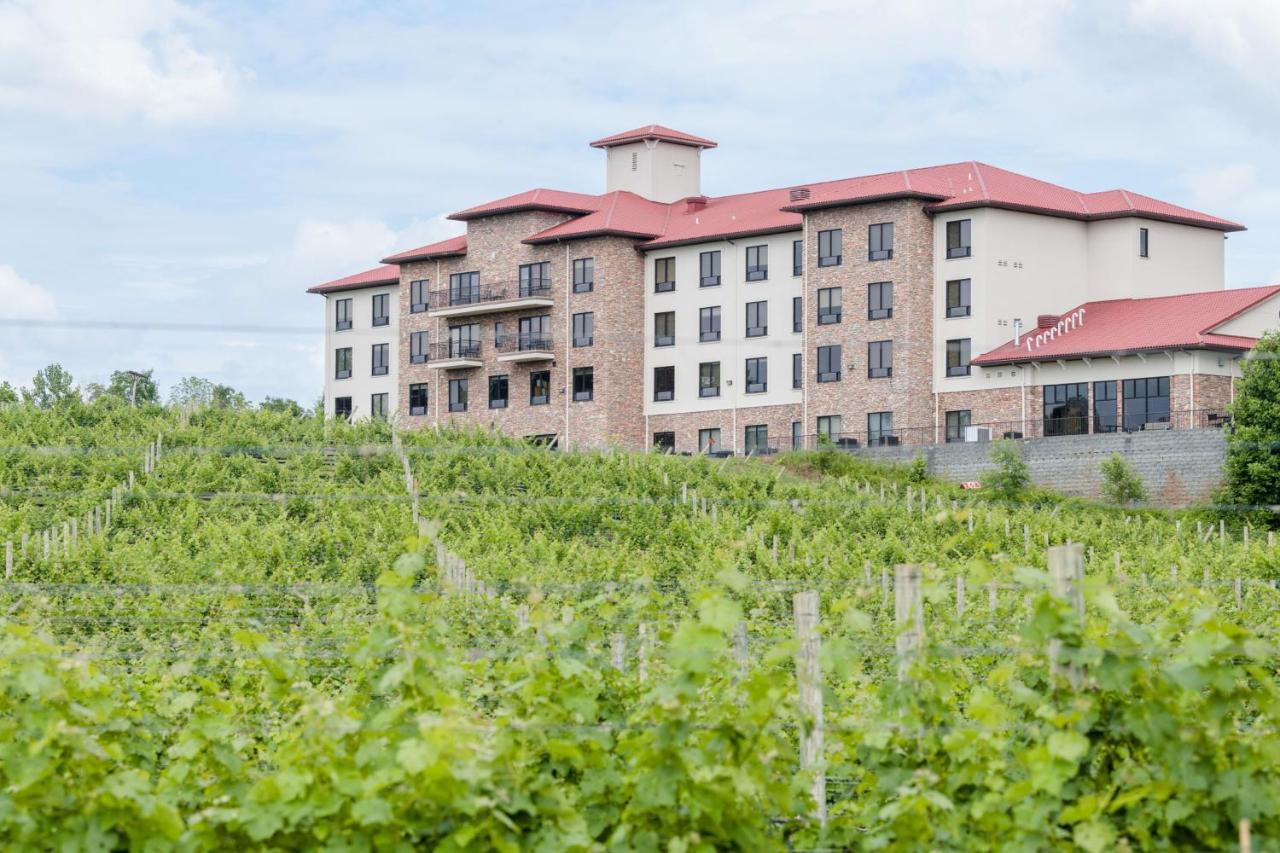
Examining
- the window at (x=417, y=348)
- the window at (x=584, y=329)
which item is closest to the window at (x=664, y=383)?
the window at (x=584, y=329)

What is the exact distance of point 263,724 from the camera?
541 inches

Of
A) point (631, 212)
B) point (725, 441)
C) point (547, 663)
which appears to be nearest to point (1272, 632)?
point (547, 663)

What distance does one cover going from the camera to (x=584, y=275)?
6375cm

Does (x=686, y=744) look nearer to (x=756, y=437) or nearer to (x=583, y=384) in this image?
(x=756, y=437)

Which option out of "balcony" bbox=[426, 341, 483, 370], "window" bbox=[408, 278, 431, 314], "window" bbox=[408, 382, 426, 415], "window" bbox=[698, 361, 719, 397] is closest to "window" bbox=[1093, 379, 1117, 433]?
"window" bbox=[698, 361, 719, 397]

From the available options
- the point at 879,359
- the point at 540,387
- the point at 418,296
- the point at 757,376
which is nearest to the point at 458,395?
the point at 540,387

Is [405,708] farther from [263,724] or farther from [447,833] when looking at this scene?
[263,724]

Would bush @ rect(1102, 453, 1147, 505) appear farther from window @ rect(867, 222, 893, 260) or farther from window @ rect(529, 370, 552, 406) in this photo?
window @ rect(529, 370, 552, 406)

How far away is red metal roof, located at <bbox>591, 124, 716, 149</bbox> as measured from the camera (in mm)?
68000

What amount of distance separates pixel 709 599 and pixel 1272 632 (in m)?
11.6

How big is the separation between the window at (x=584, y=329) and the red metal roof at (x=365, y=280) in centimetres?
1031

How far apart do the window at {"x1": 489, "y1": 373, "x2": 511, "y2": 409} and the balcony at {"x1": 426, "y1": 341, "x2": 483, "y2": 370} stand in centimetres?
93

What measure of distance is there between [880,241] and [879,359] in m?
3.72

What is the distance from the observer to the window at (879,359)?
57188 mm
